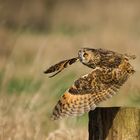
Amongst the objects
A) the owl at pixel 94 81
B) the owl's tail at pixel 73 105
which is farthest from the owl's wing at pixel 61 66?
the owl's tail at pixel 73 105

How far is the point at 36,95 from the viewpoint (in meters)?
6.14

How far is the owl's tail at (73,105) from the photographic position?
3.68m

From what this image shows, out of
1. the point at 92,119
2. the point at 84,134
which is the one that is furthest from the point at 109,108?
the point at 84,134

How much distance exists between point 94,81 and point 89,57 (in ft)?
1.05

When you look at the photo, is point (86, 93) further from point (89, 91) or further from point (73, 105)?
point (73, 105)

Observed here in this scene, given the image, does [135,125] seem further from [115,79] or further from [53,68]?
[53,68]

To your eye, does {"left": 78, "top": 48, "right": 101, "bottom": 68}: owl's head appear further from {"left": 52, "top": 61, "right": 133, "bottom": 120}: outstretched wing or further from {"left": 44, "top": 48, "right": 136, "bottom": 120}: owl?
{"left": 52, "top": 61, "right": 133, "bottom": 120}: outstretched wing

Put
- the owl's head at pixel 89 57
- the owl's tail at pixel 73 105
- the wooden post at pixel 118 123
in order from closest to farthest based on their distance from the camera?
the wooden post at pixel 118 123
the owl's tail at pixel 73 105
the owl's head at pixel 89 57

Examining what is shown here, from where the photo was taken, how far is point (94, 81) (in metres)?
4.00

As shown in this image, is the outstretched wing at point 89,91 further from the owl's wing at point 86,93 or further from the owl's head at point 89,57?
the owl's head at point 89,57

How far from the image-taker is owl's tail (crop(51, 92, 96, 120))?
3.68m

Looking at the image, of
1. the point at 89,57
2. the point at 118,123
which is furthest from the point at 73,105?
the point at 89,57

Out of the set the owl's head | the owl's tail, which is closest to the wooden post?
the owl's tail

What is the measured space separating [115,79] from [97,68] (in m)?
0.20
